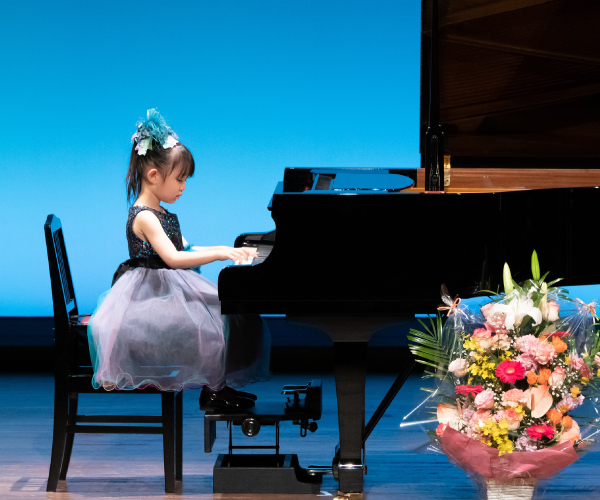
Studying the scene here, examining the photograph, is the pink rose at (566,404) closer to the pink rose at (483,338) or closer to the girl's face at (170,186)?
the pink rose at (483,338)

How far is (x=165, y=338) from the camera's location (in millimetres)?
2592

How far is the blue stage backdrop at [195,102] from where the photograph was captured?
16.1 ft

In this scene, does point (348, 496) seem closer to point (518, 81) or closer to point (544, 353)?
point (544, 353)

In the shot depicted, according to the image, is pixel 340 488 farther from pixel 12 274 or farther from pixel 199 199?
pixel 12 274

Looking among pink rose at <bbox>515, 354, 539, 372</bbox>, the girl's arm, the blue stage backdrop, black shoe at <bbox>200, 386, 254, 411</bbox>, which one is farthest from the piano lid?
pink rose at <bbox>515, 354, 539, 372</bbox>

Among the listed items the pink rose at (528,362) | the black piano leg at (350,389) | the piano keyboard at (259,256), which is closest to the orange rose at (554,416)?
the pink rose at (528,362)

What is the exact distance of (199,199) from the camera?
195 inches

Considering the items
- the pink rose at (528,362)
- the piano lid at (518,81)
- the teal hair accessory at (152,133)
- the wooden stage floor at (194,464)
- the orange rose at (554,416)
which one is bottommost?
the wooden stage floor at (194,464)

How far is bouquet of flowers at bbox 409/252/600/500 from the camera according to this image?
6.16 feet

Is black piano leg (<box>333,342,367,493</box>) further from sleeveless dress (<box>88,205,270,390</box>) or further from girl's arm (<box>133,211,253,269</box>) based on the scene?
girl's arm (<box>133,211,253,269</box>)

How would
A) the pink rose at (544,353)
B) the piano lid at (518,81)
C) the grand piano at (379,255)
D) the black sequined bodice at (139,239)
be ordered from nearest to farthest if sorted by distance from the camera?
the pink rose at (544,353) → the grand piano at (379,255) → the black sequined bodice at (139,239) → the piano lid at (518,81)

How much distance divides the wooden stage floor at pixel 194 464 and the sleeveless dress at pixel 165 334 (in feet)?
1.37

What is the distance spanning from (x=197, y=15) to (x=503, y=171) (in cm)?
249

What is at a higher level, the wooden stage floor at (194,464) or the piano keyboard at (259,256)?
the piano keyboard at (259,256)
